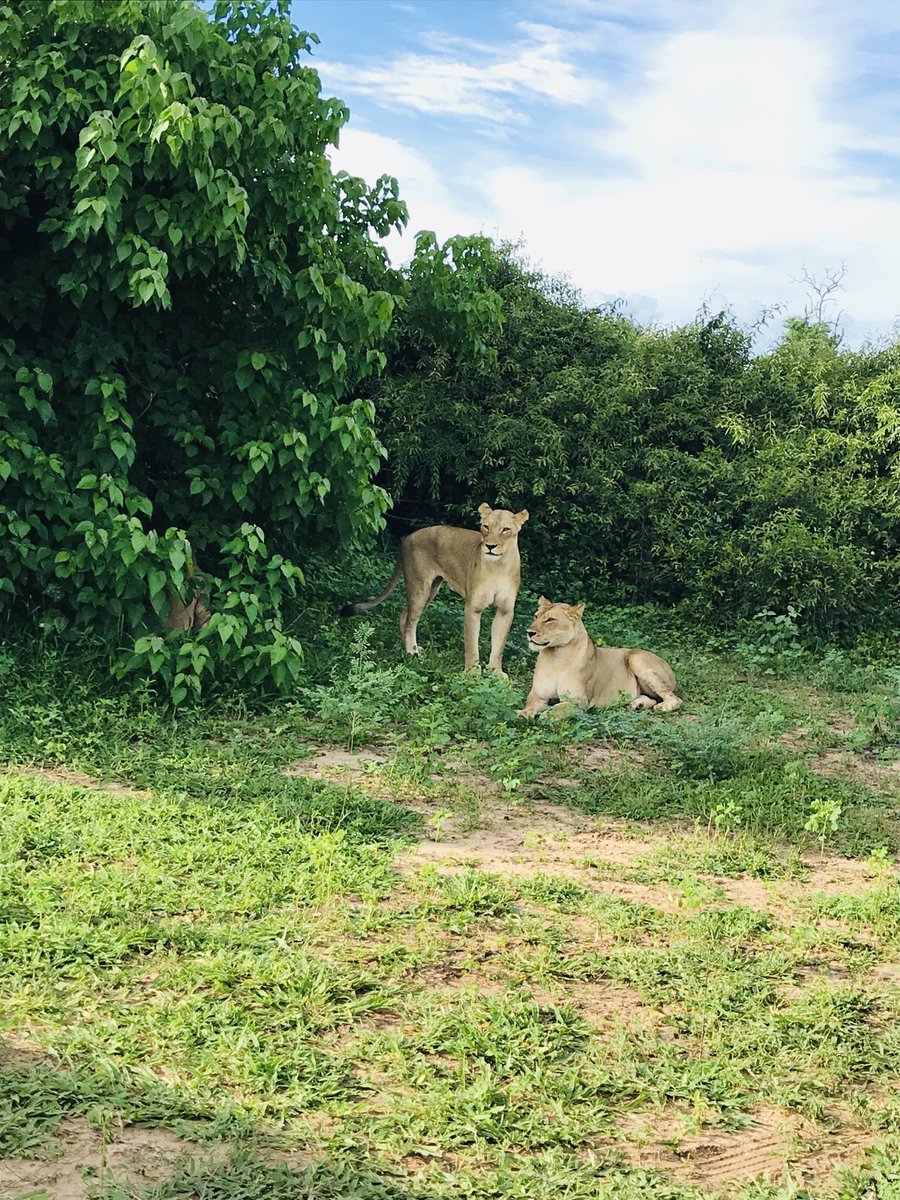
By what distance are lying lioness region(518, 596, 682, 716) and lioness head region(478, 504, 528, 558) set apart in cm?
102

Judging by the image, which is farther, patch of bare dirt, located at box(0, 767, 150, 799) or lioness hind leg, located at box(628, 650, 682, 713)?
lioness hind leg, located at box(628, 650, 682, 713)

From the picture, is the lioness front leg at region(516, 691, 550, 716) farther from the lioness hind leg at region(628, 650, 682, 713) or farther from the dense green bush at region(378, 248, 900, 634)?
the dense green bush at region(378, 248, 900, 634)

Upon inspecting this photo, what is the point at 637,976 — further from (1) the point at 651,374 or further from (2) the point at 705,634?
(1) the point at 651,374

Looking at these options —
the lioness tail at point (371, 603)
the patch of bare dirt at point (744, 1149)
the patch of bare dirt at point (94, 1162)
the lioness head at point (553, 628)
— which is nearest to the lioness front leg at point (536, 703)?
the lioness head at point (553, 628)

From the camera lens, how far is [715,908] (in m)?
5.29

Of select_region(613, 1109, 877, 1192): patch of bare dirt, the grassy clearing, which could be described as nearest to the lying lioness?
the grassy clearing

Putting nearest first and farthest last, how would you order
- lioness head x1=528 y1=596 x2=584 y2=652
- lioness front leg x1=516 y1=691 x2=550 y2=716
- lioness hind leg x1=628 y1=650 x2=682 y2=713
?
lioness front leg x1=516 y1=691 x2=550 y2=716 → lioness head x1=528 y1=596 x2=584 y2=652 → lioness hind leg x1=628 y1=650 x2=682 y2=713

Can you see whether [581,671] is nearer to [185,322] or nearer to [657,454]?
[185,322]

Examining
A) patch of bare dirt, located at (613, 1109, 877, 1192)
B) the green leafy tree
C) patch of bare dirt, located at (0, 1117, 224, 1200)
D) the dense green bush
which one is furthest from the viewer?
the dense green bush

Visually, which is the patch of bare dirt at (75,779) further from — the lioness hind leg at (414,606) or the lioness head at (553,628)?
the lioness hind leg at (414,606)

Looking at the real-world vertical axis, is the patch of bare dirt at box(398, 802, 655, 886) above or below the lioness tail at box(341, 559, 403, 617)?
below

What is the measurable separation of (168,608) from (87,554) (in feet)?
2.15

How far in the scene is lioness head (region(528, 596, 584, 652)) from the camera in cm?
885

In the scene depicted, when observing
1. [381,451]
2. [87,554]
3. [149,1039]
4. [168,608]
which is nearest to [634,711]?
[381,451]
